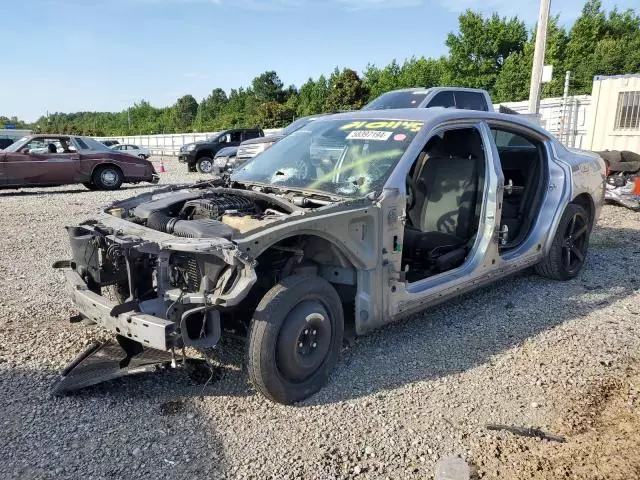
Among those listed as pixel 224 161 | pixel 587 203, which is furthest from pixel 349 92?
pixel 587 203

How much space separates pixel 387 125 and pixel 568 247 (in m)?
2.69

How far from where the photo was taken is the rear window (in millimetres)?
9570

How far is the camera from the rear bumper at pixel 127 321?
2.70 m

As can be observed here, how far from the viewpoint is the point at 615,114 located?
1295 centimetres

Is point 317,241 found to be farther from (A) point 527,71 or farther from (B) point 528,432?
(A) point 527,71

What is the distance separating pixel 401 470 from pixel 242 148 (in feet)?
37.2

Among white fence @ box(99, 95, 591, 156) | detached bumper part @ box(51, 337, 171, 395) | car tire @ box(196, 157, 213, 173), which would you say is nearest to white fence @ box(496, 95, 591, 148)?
white fence @ box(99, 95, 591, 156)

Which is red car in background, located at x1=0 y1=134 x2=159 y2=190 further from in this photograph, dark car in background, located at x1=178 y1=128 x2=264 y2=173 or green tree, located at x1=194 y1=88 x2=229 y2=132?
green tree, located at x1=194 y1=88 x2=229 y2=132

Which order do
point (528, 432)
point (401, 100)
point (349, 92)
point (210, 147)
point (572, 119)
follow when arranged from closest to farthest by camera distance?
point (528, 432), point (401, 100), point (572, 119), point (210, 147), point (349, 92)

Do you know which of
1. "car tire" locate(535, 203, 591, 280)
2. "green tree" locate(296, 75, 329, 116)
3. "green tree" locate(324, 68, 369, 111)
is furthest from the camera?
"green tree" locate(296, 75, 329, 116)

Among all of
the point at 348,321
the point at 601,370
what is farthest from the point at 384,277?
the point at 601,370

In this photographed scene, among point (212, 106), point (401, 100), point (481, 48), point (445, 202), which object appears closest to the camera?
point (445, 202)

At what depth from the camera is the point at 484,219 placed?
4223 mm

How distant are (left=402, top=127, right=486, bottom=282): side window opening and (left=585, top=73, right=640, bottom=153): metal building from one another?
1035 cm
